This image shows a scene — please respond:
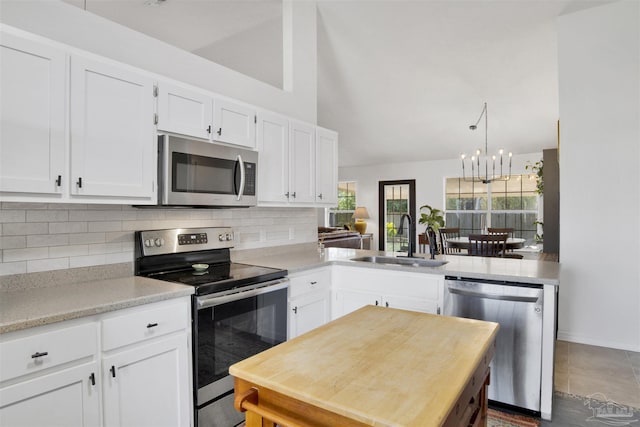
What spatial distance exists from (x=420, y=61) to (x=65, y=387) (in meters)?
4.83

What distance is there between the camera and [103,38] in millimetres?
2266

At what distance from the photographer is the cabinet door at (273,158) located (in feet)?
9.68

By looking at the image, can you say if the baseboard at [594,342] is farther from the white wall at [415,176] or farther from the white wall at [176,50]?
the white wall at [415,176]

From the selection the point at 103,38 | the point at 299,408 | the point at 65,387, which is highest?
the point at 103,38

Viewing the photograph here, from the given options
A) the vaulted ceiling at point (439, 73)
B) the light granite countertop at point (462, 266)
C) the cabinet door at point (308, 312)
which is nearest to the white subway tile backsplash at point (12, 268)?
the light granite countertop at point (462, 266)

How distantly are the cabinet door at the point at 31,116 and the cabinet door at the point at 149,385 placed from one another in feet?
2.90

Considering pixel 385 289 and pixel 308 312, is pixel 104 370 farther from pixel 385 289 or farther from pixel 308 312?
pixel 385 289

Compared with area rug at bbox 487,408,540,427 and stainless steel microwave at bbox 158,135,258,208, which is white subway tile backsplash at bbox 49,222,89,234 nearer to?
stainless steel microwave at bbox 158,135,258,208

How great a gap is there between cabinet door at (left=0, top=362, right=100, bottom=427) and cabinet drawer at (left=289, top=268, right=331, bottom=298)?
135 centimetres

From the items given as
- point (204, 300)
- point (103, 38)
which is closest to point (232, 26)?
point (103, 38)

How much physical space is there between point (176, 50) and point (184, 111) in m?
0.63

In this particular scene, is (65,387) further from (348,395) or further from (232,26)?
(232,26)

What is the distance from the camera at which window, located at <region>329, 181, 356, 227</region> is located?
9656 mm

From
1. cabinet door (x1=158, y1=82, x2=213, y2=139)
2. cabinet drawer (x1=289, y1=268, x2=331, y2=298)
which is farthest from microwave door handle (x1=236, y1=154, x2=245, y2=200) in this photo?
cabinet drawer (x1=289, y1=268, x2=331, y2=298)
